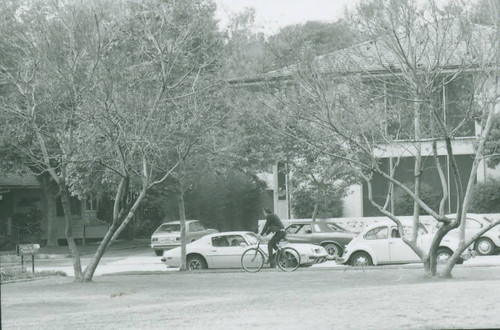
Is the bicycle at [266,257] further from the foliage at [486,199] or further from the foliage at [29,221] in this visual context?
the foliage at [29,221]

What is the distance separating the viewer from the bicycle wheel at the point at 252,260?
2470 cm

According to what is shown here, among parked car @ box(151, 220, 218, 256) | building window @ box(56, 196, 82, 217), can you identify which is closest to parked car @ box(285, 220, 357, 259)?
parked car @ box(151, 220, 218, 256)

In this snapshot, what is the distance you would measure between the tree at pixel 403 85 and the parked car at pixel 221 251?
5.18m

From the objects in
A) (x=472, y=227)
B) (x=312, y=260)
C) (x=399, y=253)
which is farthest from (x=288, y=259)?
(x=472, y=227)

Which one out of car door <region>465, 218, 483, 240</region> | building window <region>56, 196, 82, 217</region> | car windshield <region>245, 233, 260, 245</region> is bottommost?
car windshield <region>245, 233, 260, 245</region>

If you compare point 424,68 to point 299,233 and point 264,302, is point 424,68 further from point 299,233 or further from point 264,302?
point 299,233

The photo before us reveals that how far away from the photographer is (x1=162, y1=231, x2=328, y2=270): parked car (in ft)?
87.2

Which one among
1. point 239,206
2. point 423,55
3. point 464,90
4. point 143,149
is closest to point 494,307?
point 423,55

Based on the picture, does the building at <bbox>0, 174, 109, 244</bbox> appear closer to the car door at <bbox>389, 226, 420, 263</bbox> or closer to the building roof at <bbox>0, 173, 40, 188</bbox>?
the building roof at <bbox>0, 173, 40, 188</bbox>

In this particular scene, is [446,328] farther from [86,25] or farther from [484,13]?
[86,25]

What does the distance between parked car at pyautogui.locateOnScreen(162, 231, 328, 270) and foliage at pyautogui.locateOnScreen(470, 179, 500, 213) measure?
41.8 ft

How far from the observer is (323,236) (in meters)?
31.3

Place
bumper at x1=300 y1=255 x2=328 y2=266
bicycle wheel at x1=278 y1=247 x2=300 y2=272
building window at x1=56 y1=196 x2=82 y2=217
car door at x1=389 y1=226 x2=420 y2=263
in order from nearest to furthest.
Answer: bicycle wheel at x1=278 y1=247 x2=300 y2=272
car door at x1=389 y1=226 x2=420 y2=263
bumper at x1=300 y1=255 x2=328 y2=266
building window at x1=56 y1=196 x2=82 y2=217

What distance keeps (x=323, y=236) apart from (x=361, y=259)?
18.4 ft
